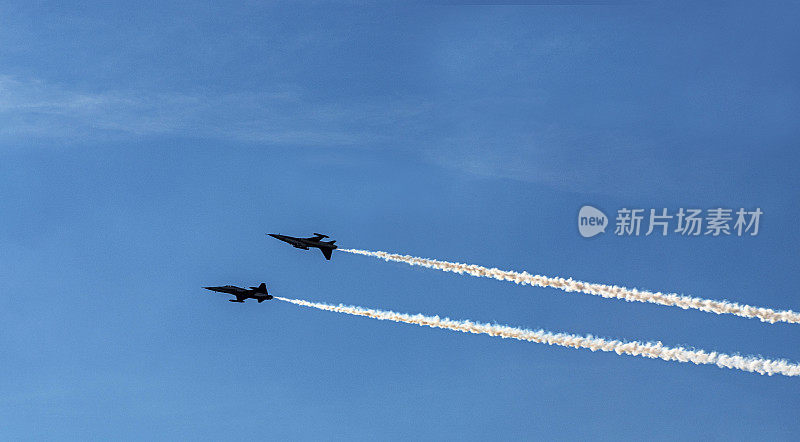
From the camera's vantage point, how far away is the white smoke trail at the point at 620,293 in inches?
4073

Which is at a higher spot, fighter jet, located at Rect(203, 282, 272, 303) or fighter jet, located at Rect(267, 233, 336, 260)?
fighter jet, located at Rect(267, 233, 336, 260)

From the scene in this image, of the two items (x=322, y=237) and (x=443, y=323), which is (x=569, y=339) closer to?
(x=443, y=323)

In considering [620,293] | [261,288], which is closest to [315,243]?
[261,288]

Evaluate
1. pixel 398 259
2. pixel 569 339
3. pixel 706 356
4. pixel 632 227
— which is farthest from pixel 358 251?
pixel 706 356

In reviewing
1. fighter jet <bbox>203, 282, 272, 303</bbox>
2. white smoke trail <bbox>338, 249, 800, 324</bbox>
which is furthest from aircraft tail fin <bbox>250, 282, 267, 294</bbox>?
white smoke trail <bbox>338, 249, 800, 324</bbox>

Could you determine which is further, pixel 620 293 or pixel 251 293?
pixel 251 293

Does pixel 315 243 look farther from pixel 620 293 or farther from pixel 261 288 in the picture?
pixel 620 293

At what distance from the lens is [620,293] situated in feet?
354

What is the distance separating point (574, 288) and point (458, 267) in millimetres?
18184

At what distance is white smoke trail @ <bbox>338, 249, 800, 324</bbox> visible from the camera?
339ft

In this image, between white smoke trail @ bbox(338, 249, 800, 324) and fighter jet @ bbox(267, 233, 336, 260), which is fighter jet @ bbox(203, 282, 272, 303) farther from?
white smoke trail @ bbox(338, 249, 800, 324)

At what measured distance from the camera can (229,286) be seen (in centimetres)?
13738

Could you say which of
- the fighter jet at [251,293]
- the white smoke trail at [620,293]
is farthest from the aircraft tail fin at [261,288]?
the white smoke trail at [620,293]

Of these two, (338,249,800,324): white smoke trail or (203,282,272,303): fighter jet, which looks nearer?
(338,249,800,324): white smoke trail
